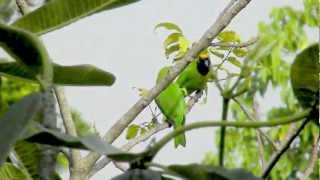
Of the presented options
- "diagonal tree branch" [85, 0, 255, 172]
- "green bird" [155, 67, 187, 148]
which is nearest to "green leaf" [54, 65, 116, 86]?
"diagonal tree branch" [85, 0, 255, 172]

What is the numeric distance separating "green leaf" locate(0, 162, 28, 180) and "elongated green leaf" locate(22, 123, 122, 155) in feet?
0.56

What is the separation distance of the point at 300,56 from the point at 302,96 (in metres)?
0.02

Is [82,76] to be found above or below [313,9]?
above

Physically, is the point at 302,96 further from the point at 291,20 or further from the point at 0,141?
the point at 291,20

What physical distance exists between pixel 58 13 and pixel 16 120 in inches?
4.0

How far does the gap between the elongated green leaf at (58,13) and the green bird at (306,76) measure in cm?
10

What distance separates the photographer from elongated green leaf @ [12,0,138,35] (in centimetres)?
42

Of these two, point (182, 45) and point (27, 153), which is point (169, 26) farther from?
point (27, 153)

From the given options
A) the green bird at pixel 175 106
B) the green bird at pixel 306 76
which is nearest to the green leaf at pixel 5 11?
the green bird at pixel 306 76

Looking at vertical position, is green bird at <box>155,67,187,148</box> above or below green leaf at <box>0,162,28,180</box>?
below

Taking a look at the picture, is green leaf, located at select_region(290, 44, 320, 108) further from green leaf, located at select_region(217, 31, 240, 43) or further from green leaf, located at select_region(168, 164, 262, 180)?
green leaf, located at select_region(217, 31, 240, 43)

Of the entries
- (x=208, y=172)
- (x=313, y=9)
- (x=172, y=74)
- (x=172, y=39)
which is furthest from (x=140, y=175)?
(x=313, y=9)

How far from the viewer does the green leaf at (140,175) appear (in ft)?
1.10

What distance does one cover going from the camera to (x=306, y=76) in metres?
0.37
